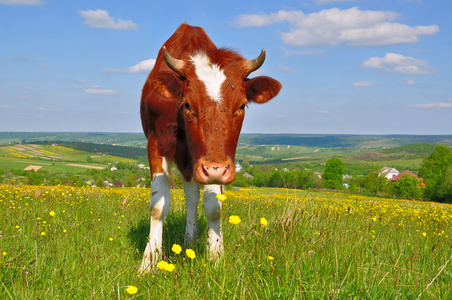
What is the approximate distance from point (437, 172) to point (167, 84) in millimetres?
92592

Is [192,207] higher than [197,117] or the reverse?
the reverse

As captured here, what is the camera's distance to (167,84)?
4230mm

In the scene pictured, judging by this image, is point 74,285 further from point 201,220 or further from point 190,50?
point 201,220

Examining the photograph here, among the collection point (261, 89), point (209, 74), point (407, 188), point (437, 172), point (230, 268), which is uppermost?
point (209, 74)

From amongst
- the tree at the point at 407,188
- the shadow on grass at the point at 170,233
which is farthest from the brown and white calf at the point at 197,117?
the tree at the point at 407,188

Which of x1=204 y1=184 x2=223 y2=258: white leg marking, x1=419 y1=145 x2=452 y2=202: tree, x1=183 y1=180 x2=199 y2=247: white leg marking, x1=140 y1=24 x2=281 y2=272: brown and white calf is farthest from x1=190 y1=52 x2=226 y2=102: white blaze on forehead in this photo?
x1=419 y1=145 x2=452 y2=202: tree

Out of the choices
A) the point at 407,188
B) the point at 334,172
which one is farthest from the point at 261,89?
the point at 334,172

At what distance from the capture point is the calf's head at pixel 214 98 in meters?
3.54

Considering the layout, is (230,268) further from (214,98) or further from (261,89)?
(261,89)

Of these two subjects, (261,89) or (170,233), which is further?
(170,233)

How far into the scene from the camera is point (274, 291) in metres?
2.89

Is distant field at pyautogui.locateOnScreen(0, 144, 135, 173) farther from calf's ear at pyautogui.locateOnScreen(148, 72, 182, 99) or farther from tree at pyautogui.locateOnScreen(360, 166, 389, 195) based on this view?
calf's ear at pyautogui.locateOnScreen(148, 72, 182, 99)

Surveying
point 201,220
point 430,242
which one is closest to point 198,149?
point 201,220

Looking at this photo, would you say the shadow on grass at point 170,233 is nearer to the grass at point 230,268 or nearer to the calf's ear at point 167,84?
the grass at point 230,268
